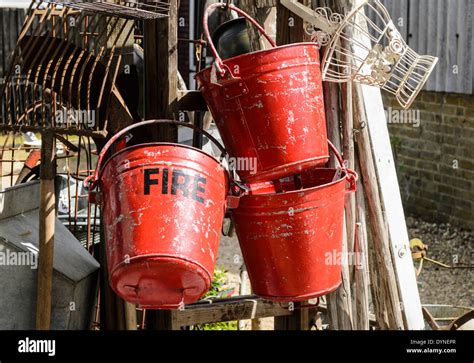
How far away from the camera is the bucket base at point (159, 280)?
3447mm

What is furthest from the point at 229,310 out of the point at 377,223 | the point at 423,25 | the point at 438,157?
the point at 423,25

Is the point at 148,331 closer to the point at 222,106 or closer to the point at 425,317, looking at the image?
the point at 222,106

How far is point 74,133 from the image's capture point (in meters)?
3.96

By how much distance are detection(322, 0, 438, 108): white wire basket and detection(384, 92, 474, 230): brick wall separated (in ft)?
16.4

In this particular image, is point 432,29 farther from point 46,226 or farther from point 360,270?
point 46,226

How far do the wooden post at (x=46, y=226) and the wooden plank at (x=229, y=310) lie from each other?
2.25ft

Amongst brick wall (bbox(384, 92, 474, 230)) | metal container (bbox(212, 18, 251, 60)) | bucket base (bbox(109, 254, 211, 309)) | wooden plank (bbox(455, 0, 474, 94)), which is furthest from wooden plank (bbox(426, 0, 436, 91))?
bucket base (bbox(109, 254, 211, 309))

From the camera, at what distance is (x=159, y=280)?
3.54m

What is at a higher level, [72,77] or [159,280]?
[72,77]

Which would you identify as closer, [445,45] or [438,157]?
[445,45]

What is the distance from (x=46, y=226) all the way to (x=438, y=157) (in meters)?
6.39

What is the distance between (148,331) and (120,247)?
0.83 metres

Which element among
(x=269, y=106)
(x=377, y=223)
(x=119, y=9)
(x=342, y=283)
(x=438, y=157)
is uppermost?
(x=438, y=157)

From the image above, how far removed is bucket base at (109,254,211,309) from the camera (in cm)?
345
